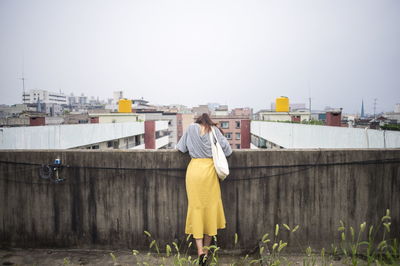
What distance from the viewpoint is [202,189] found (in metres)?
3.52

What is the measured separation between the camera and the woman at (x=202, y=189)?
11.6 feet

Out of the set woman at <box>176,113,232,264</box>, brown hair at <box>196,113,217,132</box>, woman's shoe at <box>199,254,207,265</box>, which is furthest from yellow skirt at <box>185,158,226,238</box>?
brown hair at <box>196,113,217,132</box>

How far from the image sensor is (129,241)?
13.4 ft

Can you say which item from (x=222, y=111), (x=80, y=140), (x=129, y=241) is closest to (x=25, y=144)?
(x=80, y=140)

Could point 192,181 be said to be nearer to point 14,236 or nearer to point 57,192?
point 57,192

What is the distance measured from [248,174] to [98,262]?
2584 millimetres

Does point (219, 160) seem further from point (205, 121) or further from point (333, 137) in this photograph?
point (333, 137)

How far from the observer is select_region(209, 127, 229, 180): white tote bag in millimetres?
3549

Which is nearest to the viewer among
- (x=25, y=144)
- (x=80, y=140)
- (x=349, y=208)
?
(x=349, y=208)

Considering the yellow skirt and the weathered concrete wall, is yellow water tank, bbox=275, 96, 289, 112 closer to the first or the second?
the weathered concrete wall

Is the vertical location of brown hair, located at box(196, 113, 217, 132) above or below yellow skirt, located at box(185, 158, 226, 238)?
above

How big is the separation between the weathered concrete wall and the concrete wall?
3.44 m

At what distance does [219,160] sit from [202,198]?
22.4 inches

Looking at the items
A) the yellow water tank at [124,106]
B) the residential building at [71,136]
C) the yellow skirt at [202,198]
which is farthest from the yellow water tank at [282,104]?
the yellow skirt at [202,198]
